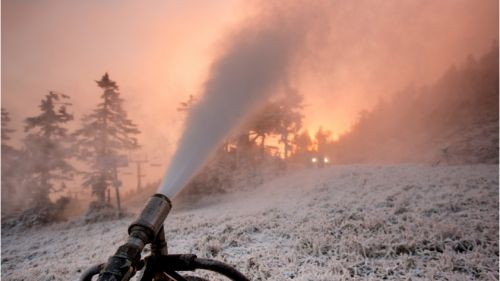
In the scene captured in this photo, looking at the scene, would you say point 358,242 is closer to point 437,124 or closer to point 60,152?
point 60,152

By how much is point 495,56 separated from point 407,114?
34.4 m

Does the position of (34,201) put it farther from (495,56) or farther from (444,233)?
(495,56)

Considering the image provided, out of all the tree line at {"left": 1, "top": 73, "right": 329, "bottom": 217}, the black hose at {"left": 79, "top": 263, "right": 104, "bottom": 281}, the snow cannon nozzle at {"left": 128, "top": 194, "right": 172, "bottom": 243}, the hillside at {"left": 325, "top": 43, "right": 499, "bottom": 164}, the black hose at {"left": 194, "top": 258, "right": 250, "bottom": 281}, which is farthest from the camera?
the hillside at {"left": 325, "top": 43, "right": 499, "bottom": 164}

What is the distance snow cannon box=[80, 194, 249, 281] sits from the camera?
3004 mm

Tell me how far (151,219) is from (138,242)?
0.90ft

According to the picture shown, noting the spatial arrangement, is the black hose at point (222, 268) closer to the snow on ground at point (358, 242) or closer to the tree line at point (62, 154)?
the snow on ground at point (358, 242)

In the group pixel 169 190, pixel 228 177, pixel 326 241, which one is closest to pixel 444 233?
pixel 326 241

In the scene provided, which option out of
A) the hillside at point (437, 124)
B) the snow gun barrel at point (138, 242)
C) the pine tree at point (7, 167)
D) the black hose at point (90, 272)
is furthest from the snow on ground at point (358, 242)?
the hillside at point (437, 124)

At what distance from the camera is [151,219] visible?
132 inches

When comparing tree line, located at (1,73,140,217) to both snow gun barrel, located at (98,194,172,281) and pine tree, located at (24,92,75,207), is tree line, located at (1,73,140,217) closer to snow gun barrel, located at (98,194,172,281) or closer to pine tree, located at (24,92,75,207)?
pine tree, located at (24,92,75,207)

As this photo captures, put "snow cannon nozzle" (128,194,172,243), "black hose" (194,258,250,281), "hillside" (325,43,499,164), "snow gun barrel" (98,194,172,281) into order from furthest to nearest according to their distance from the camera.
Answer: "hillside" (325,43,499,164) < "black hose" (194,258,250,281) < "snow cannon nozzle" (128,194,172,243) < "snow gun barrel" (98,194,172,281)

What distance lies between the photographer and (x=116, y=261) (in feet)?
9.80

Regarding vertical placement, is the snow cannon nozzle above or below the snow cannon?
above

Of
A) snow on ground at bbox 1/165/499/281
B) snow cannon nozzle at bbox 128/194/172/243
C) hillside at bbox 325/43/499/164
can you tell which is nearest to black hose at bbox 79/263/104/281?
snow cannon nozzle at bbox 128/194/172/243
